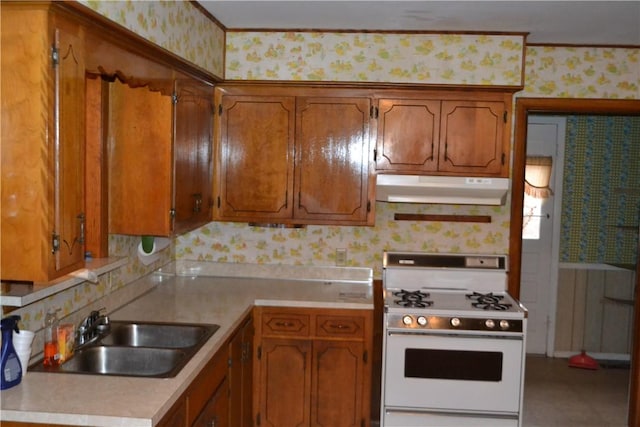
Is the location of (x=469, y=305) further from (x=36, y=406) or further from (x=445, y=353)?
(x=36, y=406)

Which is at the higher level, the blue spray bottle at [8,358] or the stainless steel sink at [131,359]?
the blue spray bottle at [8,358]

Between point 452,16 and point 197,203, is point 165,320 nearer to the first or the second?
point 197,203

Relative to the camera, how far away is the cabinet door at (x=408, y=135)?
3822 millimetres

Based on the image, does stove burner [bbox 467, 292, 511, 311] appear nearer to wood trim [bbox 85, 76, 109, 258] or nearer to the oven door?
the oven door

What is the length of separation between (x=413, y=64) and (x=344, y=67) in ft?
1.36

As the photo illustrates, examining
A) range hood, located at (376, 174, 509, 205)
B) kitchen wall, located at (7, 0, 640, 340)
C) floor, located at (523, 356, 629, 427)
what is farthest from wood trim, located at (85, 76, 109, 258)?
floor, located at (523, 356, 629, 427)

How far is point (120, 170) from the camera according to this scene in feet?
9.82

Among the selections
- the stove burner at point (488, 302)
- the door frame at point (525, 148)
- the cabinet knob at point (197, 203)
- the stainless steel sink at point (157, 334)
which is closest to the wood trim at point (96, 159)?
the stainless steel sink at point (157, 334)

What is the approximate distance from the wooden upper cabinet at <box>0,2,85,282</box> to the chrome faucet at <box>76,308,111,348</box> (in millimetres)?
788

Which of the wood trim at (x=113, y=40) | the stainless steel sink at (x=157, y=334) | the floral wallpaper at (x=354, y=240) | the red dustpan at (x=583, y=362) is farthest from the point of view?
the red dustpan at (x=583, y=362)

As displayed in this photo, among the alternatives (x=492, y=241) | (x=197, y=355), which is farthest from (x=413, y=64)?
(x=197, y=355)

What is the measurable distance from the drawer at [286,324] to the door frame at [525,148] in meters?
1.47

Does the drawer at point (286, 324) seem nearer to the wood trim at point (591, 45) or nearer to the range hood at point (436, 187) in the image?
the range hood at point (436, 187)

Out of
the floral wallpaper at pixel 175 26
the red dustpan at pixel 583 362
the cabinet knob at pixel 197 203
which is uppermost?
the floral wallpaper at pixel 175 26
